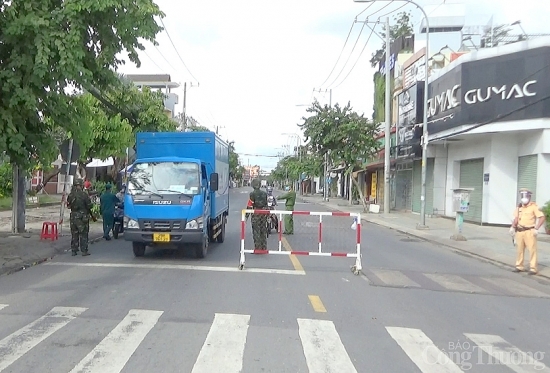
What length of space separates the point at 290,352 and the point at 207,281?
14.1ft

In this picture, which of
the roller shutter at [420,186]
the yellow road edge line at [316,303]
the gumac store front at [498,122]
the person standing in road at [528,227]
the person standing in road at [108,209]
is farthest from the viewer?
the roller shutter at [420,186]

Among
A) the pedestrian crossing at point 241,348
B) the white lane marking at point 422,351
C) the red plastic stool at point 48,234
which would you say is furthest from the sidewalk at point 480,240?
the red plastic stool at point 48,234

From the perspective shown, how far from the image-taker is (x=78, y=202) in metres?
13.0

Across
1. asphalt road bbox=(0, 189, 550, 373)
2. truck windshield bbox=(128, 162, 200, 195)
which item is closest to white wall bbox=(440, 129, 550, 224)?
asphalt road bbox=(0, 189, 550, 373)

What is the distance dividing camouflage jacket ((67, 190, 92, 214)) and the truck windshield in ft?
4.18

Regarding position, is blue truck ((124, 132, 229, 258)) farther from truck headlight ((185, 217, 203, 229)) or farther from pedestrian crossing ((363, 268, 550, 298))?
pedestrian crossing ((363, 268, 550, 298))

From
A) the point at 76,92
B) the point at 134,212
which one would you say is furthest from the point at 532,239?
the point at 76,92

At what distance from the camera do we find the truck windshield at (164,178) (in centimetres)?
1254

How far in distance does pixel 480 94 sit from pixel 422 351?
20.0 m

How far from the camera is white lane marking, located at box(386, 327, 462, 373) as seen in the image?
559 cm

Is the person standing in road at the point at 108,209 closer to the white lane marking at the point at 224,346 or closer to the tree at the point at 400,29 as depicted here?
the white lane marking at the point at 224,346

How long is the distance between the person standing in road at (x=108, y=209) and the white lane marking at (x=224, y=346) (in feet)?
32.2

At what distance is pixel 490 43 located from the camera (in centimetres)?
3753

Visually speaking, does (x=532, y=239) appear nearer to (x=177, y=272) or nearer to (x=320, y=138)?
(x=177, y=272)
